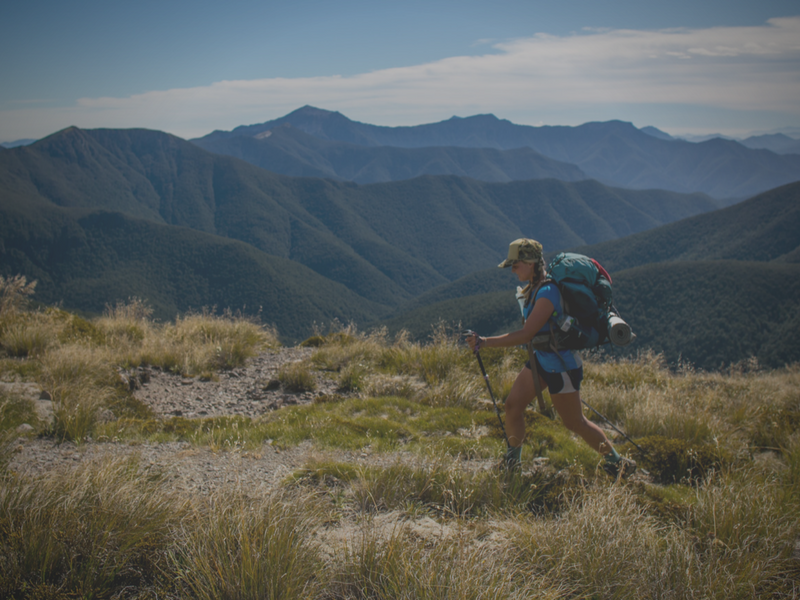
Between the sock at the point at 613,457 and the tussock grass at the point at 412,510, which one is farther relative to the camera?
the sock at the point at 613,457

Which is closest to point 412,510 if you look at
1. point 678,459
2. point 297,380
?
point 678,459

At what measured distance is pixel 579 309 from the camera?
3840 millimetres

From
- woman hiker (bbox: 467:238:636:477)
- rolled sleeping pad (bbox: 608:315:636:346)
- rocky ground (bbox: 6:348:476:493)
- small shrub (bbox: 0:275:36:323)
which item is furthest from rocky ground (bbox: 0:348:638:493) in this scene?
small shrub (bbox: 0:275:36:323)

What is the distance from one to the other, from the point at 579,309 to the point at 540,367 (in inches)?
23.9

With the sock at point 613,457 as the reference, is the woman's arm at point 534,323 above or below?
above

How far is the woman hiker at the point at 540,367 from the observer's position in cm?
383

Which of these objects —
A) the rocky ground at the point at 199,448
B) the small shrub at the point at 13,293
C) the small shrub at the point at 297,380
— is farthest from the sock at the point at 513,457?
the small shrub at the point at 13,293

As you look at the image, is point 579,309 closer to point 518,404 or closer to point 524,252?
point 524,252

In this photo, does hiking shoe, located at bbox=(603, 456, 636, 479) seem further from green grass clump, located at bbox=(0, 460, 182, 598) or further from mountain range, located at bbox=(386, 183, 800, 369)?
mountain range, located at bbox=(386, 183, 800, 369)

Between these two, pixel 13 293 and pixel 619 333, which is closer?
pixel 619 333

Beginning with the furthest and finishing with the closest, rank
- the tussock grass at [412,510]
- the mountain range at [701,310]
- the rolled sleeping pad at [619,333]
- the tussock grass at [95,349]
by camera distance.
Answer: the mountain range at [701,310]
the tussock grass at [95,349]
the rolled sleeping pad at [619,333]
the tussock grass at [412,510]

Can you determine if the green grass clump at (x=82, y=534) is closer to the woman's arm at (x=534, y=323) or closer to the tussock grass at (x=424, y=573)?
the tussock grass at (x=424, y=573)

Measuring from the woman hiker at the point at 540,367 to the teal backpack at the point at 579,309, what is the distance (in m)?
0.08

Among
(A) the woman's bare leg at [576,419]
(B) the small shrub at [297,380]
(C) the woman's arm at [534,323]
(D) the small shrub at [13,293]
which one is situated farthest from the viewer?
(D) the small shrub at [13,293]
